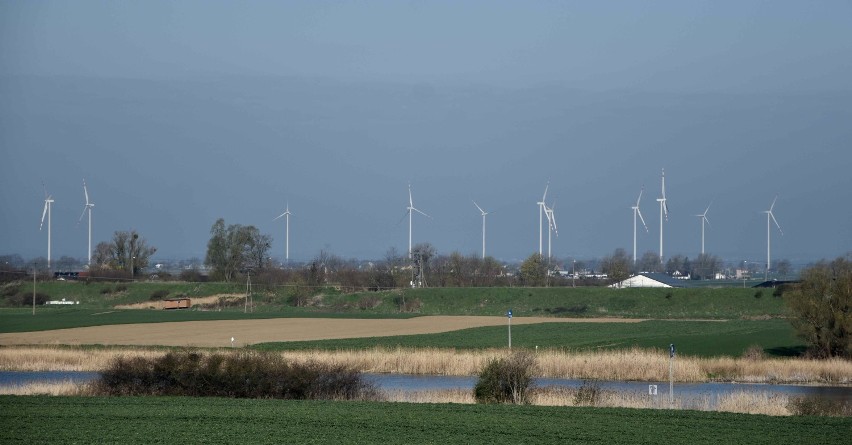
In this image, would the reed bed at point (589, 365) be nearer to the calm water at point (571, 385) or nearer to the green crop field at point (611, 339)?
the calm water at point (571, 385)

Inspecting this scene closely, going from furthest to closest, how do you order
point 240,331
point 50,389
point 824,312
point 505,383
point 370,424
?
point 240,331, point 824,312, point 50,389, point 505,383, point 370,424

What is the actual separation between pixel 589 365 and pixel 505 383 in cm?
1413

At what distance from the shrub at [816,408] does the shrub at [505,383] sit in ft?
25.5

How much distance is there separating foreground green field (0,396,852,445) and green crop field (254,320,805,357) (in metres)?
25.6

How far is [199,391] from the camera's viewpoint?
1332 inches

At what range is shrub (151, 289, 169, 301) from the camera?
109 m

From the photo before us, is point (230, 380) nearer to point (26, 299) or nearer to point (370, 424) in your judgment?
point (370, 424)

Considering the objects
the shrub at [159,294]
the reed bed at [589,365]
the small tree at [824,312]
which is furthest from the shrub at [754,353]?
the shrub at [159,294]

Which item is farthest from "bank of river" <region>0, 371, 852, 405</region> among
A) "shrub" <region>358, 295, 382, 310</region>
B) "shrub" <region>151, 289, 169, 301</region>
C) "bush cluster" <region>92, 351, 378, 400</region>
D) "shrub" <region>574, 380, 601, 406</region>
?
"shrub" <region>151, 289, 169, 301</region>

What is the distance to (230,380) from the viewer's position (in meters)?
33.7

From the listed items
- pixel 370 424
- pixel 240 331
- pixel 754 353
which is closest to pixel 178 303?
pixel 240 331

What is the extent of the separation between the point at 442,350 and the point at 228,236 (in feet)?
306

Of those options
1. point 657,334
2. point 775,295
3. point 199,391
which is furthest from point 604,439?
point 775,295

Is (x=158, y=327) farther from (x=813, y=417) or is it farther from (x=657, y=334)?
(x=813, y=417)
